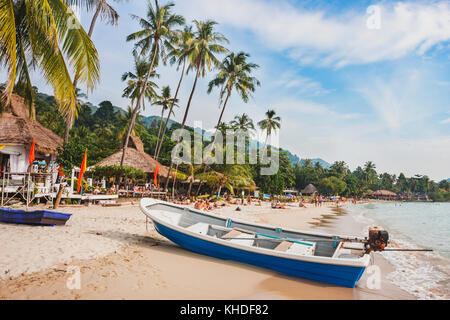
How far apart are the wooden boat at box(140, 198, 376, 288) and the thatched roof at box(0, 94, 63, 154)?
27.8 ft

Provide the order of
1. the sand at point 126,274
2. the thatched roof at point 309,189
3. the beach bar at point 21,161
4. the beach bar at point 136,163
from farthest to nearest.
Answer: the thatched roof at point 309,189, the beach bar at point 136,163, the beach bar at point 21,161, the sand at point 126,274

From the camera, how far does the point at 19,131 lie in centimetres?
1245

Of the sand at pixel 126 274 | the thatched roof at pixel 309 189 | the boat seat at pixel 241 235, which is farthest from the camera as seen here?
the thatched roof at pixel 309 189

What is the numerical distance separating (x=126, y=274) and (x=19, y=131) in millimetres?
11569

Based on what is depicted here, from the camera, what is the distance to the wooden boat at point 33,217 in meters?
7.21

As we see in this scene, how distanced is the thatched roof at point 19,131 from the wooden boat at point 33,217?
234 inches

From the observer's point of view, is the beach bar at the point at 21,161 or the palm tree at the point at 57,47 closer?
the palm tree at the point at 57,47

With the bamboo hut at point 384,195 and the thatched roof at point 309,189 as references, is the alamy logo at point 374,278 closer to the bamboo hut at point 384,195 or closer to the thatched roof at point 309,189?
the thatched roof at point 309,189

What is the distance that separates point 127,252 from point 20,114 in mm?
12927

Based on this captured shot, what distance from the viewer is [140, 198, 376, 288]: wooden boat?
4973mm

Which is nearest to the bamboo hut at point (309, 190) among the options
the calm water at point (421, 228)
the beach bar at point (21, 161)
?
the calm water at point (421, 228)
